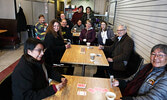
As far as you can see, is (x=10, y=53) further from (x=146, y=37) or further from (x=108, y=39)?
(x=146, y=37)

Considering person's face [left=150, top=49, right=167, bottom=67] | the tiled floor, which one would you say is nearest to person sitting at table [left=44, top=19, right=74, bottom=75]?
the tiled floor

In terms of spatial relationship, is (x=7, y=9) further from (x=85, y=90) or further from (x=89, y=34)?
(x=85, y=90)

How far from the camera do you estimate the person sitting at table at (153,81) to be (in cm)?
131

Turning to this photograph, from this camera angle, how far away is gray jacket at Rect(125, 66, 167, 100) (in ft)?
4.24

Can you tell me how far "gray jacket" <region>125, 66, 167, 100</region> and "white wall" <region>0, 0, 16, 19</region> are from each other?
6248mm

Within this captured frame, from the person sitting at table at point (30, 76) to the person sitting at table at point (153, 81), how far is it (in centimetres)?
92

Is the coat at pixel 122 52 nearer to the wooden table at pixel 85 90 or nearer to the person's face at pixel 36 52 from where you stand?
the wooden table at pixel 85 90

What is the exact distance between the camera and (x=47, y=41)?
2965mm

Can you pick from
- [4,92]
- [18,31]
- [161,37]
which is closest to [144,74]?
[161,37]

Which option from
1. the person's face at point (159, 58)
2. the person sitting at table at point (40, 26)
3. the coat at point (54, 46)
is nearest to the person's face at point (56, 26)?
the coat at point (54, 46)

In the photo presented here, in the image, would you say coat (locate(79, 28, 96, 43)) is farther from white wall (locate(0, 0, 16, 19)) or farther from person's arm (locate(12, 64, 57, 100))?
white wall (locate(0, 0, 16, 19))

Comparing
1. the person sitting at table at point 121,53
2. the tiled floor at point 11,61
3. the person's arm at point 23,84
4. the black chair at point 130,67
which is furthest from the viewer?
the tiled floor at point 11,61

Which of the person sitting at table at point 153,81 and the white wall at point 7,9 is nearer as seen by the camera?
the person sitting at table at point 153,81

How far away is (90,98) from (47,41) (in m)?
1.96
